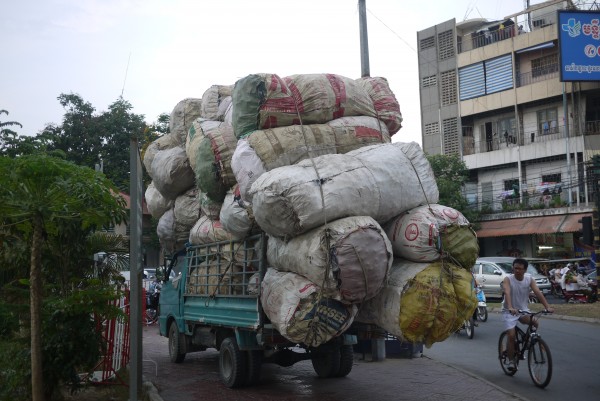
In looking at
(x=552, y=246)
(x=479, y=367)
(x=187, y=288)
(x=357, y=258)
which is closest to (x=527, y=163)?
(x=552, y=246)

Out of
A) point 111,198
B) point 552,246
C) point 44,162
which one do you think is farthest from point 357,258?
point 552,246

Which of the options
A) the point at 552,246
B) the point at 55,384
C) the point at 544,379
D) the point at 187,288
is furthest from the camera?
the point at 552,246

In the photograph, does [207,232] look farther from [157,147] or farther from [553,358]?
[553,358]

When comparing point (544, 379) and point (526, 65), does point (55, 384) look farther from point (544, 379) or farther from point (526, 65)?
point (526, 65)

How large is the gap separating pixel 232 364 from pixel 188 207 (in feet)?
9.20

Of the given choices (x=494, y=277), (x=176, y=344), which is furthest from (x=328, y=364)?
(x=494, y=277)

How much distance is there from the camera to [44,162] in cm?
523

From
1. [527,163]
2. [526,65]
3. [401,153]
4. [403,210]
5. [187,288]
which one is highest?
[526,65]

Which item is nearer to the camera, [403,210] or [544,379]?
[403,210]

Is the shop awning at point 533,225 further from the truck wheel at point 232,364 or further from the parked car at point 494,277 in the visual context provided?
the truck wheel at point 232,364

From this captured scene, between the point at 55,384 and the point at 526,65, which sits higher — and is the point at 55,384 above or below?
below

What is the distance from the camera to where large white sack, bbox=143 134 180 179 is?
10273mm

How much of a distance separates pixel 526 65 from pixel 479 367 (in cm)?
2530

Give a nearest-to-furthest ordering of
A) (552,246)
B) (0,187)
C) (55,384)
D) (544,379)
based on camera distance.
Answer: (0,187) → (55,384) → (544,379) → (552,246)
